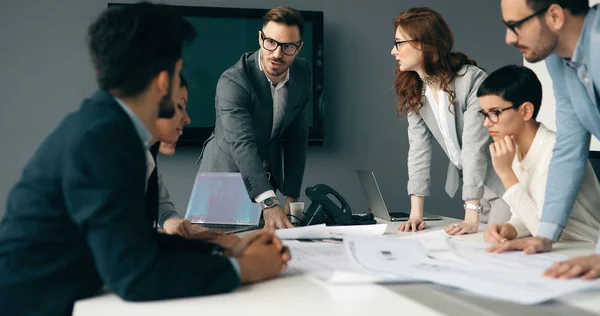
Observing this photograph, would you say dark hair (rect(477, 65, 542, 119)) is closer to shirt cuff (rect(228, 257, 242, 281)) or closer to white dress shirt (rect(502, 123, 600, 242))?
white dress shirt (rect(502, 123, 600, 242))

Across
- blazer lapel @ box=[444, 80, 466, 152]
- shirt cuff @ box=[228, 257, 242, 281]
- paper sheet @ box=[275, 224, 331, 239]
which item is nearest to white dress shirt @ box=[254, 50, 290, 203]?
blazer lapel @ box=[444, 80, 466, 152]

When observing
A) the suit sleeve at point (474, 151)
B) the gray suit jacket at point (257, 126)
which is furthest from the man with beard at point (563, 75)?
the gray suit jacket at point (257, 126)

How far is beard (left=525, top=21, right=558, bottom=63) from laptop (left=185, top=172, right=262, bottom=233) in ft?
3.58

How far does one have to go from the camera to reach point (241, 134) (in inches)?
93.4

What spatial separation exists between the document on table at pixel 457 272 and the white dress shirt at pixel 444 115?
1.04 meters

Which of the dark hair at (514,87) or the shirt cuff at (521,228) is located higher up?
the dark hair at (514,87)

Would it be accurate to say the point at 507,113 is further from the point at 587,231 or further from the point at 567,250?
the point at 567,250

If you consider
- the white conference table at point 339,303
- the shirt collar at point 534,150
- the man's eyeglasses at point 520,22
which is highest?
the man's eyeglasses at point 520,22

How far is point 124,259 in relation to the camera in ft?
3.17

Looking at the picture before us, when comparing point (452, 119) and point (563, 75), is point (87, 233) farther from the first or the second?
point (452, 119)

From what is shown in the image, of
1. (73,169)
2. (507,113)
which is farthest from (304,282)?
(507,113)

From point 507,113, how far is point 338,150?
2.06 metres

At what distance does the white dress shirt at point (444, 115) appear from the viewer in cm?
235

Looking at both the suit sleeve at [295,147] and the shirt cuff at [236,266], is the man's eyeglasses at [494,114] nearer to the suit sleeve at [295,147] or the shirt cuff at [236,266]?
the suit sleeve at [295,147]
